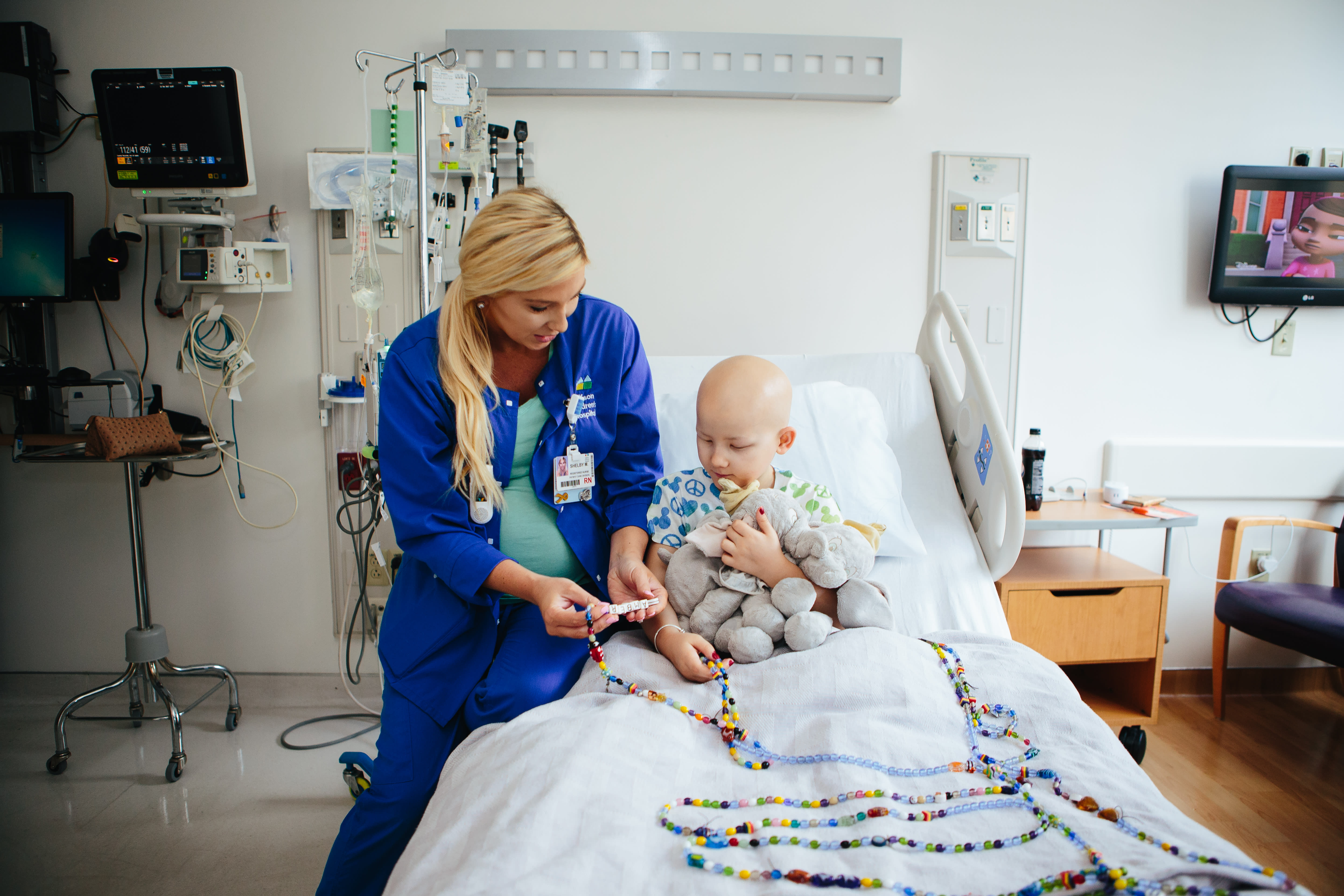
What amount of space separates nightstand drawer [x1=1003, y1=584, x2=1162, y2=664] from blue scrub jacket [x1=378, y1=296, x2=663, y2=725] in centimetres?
125

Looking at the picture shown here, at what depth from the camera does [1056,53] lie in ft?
7.69

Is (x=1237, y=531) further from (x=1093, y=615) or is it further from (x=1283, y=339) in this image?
(x=1093, y=615)

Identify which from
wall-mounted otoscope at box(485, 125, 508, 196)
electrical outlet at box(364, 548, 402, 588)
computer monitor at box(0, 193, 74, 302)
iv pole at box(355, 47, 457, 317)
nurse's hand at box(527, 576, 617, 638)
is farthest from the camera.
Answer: electrical outlet at box(364, 548, 402, 588)

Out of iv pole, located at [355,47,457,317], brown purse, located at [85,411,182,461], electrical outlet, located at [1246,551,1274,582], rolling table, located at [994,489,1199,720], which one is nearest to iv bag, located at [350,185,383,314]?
iv pole, located at [355,47,457,317]

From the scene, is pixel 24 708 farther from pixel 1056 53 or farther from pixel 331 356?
pixel 1056 53

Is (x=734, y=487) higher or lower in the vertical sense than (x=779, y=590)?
higher

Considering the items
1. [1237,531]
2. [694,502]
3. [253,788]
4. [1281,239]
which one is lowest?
[253,788]

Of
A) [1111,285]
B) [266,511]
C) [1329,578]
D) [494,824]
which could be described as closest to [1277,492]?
[1329,578]

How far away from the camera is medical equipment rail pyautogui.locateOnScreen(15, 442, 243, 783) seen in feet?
6.62

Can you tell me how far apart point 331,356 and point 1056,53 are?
2.74m

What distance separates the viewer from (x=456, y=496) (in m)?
1.25

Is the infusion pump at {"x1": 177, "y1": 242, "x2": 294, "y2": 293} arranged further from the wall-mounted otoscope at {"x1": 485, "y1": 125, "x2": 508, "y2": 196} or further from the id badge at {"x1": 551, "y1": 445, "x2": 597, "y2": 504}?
the id badge at {"x1": 551, "y1": 445, "x2": 597, "y2": 504}

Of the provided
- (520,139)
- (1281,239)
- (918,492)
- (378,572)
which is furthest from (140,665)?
(1281,239)

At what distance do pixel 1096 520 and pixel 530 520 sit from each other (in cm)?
174
